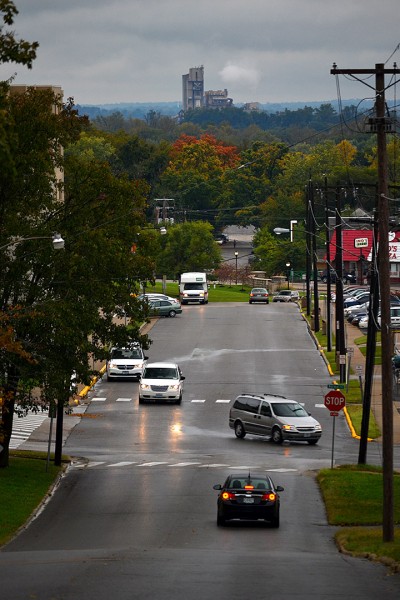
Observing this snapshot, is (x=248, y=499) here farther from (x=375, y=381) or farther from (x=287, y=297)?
(x=287, y=297)

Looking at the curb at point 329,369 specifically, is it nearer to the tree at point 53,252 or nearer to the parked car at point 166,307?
the parked car at point 166,307

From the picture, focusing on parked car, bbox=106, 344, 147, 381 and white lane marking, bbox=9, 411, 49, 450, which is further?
parked car, bbox=106, 344, 147, 381

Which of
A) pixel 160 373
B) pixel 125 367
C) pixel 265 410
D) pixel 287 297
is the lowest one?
pixel 287 297

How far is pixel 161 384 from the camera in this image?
56.3m

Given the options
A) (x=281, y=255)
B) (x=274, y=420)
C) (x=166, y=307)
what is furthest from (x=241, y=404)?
(x=281, y=255)

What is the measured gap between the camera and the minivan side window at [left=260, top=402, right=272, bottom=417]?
155 ft

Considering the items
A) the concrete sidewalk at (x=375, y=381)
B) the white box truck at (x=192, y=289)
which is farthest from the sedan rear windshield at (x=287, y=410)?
→ the white box truck at (x=192, y=289)

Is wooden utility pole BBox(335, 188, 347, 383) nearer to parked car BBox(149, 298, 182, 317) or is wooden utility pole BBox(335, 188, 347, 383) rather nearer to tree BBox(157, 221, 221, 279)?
parked car BBox(149, 298, 182, 317)

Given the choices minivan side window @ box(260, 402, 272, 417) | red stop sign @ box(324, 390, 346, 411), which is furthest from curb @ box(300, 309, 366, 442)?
red stop sign @ box(324, 390, 346, 411)

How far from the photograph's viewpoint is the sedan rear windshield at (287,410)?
47.0 m

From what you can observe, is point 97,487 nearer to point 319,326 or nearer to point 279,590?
point 279,590

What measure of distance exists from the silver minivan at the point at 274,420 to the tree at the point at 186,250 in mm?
70073

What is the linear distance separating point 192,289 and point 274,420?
184ft

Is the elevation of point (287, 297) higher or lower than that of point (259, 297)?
lower
